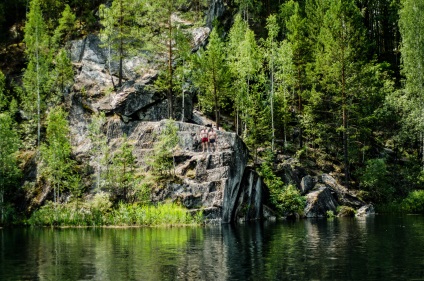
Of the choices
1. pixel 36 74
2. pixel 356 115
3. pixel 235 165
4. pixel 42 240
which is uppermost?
pixel 36 74

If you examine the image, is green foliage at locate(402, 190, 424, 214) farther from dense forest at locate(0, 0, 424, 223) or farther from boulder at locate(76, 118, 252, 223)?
boulder at locate(76, 118, 252, 223)

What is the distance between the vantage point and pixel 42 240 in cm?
3603

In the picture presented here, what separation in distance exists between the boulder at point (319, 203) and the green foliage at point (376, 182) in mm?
7052

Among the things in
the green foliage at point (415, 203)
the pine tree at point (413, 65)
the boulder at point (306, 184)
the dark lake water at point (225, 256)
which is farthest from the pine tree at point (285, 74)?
the dark lake water at point (225, 256)

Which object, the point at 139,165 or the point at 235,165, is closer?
the point at 235,165

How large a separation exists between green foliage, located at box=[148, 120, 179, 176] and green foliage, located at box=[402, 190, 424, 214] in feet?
99.8

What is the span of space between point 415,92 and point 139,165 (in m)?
38.6

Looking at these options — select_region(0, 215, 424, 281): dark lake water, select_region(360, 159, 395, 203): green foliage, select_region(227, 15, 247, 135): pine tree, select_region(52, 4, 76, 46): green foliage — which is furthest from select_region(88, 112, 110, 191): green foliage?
select_region(360, 159, 395, 203): green foliage

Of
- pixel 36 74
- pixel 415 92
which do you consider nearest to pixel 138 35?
pixel 36 74

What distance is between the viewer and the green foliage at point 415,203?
2309 inches

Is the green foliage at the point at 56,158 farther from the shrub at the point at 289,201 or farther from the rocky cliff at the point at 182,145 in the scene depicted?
the shrub at the point at 289,201

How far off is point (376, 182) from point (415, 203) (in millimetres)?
5228

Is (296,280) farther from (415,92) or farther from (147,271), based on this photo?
(415,92)

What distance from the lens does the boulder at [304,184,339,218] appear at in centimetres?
5544
